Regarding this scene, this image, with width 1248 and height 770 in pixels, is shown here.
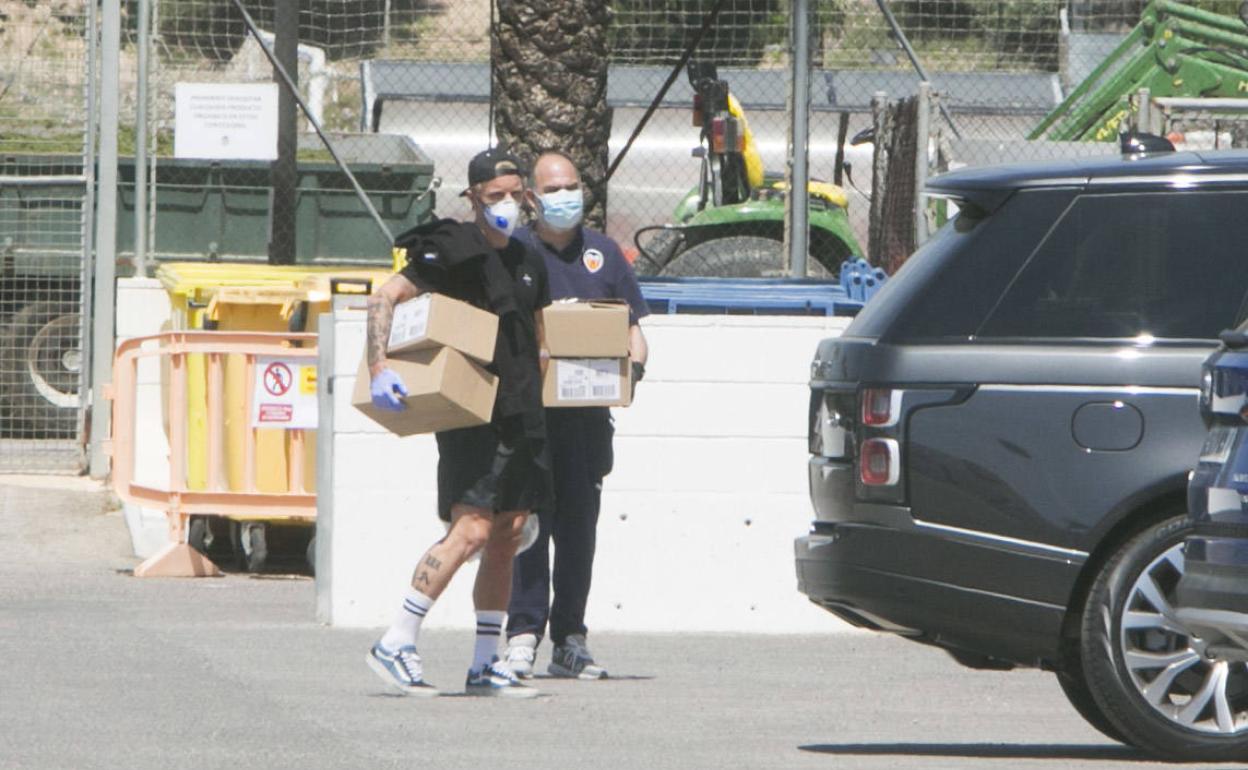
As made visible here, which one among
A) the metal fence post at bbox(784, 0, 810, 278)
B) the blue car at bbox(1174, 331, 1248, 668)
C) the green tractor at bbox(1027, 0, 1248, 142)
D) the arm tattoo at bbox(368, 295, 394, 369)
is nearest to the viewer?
the blue car at bbox(1174, 331, 1248, 668)

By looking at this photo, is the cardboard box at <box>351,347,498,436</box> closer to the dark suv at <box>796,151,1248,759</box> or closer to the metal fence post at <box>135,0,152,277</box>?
the dark suv at <box>796,151,1248,759</box>

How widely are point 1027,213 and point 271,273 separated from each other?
7.39m

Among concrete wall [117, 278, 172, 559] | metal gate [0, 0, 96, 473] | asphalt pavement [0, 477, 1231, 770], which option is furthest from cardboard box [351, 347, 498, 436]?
metal gate [0, 0, 96, 473]

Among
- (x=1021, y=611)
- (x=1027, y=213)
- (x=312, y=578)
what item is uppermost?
(x=1027, y=213)

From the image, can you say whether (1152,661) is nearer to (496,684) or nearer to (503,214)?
(496,684)

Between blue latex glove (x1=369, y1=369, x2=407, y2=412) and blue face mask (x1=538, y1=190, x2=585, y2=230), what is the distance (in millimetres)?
1106

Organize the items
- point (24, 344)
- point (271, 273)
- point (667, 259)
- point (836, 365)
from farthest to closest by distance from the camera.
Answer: point (24, 344) < point (667, 259) < point (271, 273) < point (836, 365)

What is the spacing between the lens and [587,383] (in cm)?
853

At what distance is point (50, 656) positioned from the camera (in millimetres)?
8898

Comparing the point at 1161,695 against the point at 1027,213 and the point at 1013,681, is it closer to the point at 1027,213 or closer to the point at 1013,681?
the point at 1027,213

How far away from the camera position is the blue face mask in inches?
340

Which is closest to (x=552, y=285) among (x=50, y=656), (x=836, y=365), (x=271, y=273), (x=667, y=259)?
(x=836, y=365)

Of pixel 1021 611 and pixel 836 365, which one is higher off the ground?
pixel 836 365

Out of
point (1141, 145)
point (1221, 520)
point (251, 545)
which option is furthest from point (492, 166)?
point (251, 545)
